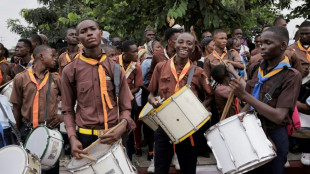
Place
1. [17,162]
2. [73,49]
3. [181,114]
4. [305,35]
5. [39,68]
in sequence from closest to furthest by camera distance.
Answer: [17,162], [181,114], [39,68], [305,35], [73,49]

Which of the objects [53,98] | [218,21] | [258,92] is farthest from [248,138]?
[218,21]

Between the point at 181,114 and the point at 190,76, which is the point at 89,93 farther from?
the point at 190,76

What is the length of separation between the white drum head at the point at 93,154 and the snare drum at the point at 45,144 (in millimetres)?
906

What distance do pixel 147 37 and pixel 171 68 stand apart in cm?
428

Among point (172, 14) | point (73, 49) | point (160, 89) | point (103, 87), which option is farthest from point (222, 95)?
point (73, 49)

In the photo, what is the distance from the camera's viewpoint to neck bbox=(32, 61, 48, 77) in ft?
16.2

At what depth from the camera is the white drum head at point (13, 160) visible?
3373mm

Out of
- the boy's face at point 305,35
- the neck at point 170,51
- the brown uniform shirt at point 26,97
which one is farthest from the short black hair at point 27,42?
the boy's face at point 305,35

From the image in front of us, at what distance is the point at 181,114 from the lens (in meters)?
4.01

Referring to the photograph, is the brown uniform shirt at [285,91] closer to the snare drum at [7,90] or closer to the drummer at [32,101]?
the drummer at [32,101]

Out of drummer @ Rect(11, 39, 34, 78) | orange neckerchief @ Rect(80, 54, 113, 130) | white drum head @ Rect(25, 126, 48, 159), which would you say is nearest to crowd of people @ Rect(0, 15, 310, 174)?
orange neckerchief @ Rect(80, 54, 113, 130)

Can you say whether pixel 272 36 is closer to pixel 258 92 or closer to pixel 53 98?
pixel 258 92

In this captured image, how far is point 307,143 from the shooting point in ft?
19.1

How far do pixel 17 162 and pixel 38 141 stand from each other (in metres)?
0.86
